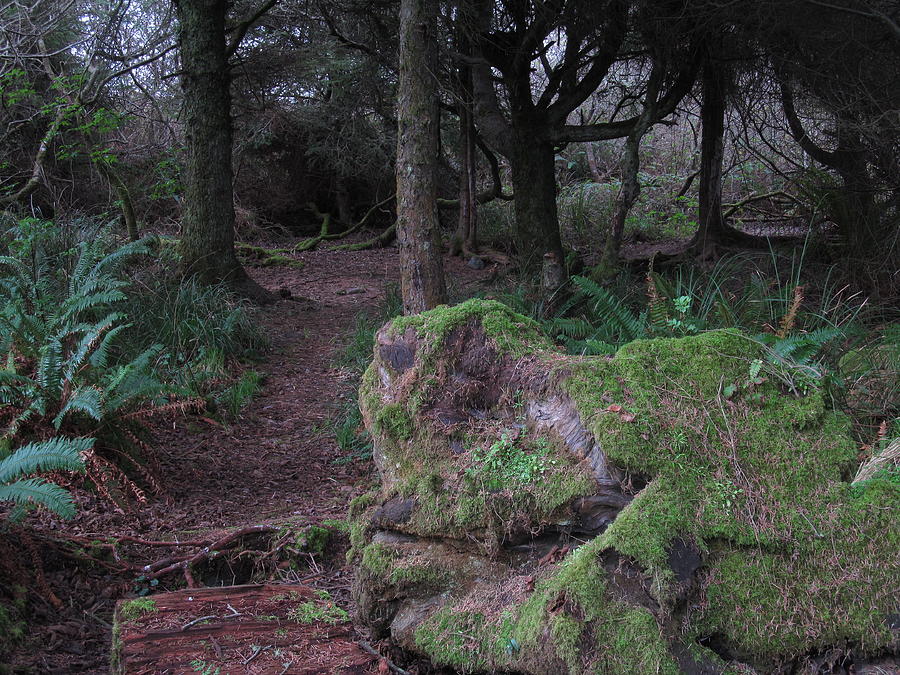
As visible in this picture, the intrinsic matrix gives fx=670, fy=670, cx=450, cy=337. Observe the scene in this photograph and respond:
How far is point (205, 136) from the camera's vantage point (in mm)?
8938

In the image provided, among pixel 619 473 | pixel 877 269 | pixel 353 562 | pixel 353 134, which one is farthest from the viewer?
pixel 353 134

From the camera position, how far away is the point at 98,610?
9.94 feet

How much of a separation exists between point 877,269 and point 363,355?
5.52m

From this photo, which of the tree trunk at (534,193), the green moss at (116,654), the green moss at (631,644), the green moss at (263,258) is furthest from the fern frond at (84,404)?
the green moss at (263,258)

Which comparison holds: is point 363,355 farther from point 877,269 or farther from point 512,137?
point 877,269

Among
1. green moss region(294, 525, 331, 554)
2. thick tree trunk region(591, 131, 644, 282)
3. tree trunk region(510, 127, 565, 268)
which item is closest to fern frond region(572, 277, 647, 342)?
thick tree trunk region(591, 131, 644, 282)

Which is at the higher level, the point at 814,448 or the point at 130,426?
the point at 814,448

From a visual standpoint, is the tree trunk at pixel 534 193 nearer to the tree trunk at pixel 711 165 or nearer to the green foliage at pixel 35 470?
the tree trunk at pixel 711 165

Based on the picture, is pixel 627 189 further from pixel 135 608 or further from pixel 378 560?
pixel 135 608

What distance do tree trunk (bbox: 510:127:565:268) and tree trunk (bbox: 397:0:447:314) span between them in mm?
3019

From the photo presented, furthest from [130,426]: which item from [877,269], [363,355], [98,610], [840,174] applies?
[840,174]

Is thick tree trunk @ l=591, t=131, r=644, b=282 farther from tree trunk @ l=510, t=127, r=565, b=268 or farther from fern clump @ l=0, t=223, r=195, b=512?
fern clump @ l=0, t=223, r=195, b=512

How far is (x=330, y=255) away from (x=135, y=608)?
11.7 m

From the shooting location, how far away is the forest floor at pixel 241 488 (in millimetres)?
2861
